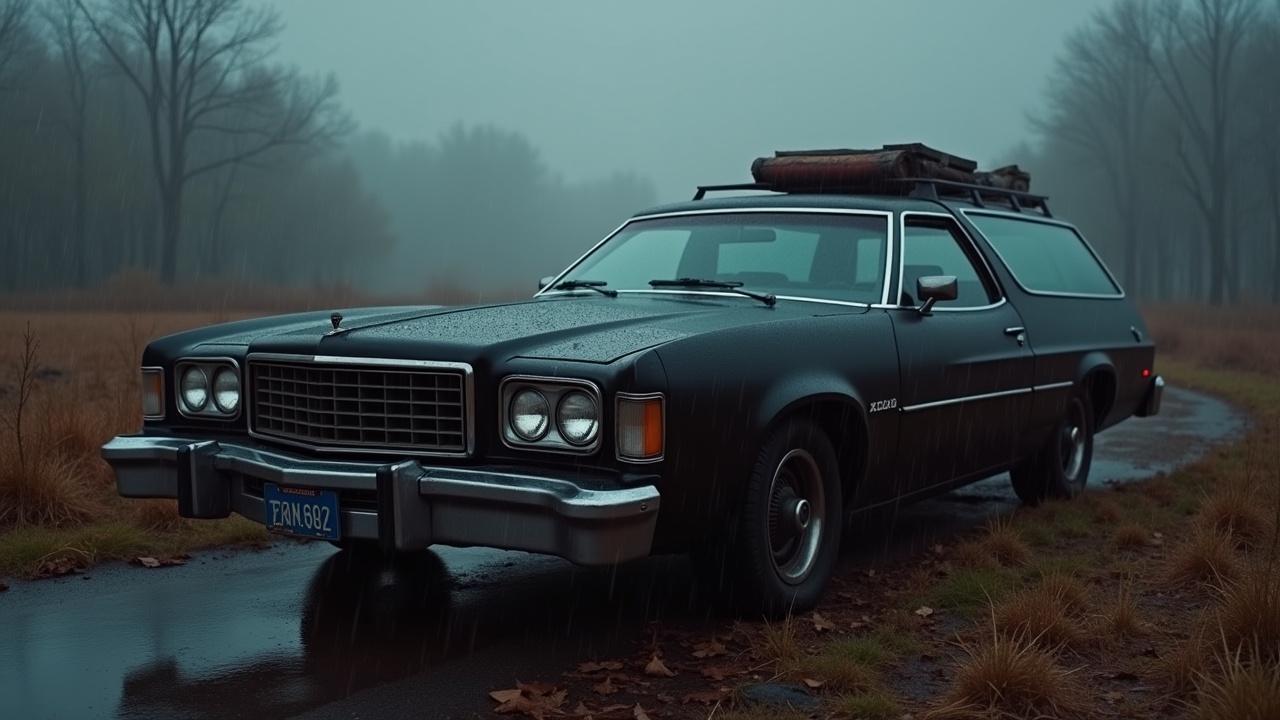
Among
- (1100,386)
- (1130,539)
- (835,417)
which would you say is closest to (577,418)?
(835,417)

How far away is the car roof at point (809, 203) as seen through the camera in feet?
18.3

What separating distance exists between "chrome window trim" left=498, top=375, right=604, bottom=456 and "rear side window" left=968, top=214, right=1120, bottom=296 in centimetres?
334

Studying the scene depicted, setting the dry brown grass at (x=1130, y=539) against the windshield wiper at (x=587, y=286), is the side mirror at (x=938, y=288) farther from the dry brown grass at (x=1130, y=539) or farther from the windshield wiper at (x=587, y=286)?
the dry brown grass at (x=1130, y=539)

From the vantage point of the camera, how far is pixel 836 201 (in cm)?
561

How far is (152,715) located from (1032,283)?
193 inches

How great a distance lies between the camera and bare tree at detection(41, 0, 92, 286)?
36531mm

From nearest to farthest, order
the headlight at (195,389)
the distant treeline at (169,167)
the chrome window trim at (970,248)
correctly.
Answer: the headlight at (195,389)
the chrome window trim at (970,248)
the distant treeline at (169,167)

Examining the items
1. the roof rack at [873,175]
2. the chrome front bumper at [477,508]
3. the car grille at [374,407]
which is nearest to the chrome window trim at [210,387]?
the car grille at [374,407]

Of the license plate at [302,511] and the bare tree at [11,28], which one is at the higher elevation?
the bare tree at [11,28]

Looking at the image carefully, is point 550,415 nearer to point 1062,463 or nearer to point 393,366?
point 393,366

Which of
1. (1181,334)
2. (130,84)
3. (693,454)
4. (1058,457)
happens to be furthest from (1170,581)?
(130,84)

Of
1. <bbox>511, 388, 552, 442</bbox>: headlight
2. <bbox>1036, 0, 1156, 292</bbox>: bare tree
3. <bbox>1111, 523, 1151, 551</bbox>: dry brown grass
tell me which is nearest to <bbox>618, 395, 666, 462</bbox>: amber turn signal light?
<bbox>511, 388, 552, 442</bbox>: headlight

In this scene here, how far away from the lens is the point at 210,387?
4547mm

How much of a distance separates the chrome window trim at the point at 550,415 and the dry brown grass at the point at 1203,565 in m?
2.63
